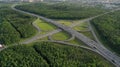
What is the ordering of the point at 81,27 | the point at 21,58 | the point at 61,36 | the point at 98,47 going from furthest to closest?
the point at 81,27, the point at 61,36, the point at 98,47, the point at 21,58

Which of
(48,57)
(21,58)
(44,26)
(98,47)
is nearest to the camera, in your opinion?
(21,58)

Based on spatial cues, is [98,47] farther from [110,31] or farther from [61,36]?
[61,36]

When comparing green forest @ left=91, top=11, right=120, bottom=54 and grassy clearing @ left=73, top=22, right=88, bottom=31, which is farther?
grassy clearing @ left=73, top=22, right=88, bottom=31

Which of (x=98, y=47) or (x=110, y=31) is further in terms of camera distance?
(x=110, y=31)

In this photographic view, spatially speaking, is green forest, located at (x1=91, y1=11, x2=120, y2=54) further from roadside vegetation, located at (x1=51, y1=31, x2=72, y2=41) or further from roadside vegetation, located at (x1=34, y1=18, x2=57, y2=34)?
roadside vegetation, located at (x1=34, y1=18, x2=57, y2=34)

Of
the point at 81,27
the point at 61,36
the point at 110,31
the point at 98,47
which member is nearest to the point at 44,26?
the point at 81,27

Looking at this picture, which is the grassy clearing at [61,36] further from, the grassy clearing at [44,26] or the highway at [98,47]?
the grassy clearing at [44,26]

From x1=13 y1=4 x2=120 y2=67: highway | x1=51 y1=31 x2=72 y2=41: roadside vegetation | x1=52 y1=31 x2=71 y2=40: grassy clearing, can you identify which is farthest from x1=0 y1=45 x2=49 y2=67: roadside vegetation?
x1=13 y1=4 x2=120 y2=67: highway

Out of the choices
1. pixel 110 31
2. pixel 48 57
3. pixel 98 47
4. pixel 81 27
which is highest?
pixel 48 57

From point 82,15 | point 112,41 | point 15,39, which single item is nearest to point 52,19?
point 82,15
